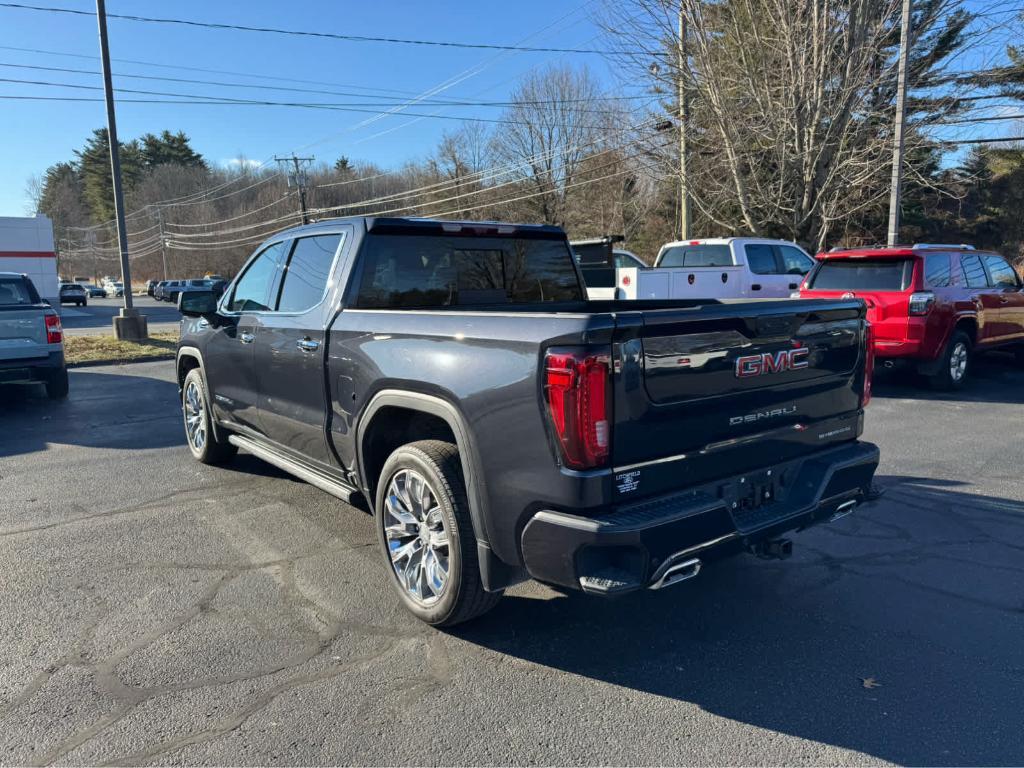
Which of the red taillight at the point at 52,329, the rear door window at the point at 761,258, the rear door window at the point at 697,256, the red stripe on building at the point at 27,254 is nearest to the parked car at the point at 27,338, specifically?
the red taillight at the point at 52,329

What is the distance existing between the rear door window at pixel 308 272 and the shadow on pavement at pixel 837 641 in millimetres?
2161

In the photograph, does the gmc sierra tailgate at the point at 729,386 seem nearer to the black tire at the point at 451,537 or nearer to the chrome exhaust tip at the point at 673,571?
the chrome exhaust tip at the point at 673,571

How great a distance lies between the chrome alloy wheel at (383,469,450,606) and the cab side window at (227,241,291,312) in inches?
79.0

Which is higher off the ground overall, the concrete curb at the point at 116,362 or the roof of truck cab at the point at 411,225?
the roof of truck cab at the point at 411,225

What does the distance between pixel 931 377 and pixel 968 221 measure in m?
26.9

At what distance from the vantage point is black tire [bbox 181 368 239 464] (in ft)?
19.8

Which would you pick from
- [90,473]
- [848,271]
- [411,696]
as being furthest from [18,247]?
[411,696]

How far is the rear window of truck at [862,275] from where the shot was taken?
898 cm

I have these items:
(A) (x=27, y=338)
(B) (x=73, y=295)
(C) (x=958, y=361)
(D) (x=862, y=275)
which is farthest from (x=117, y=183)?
(B) (x=73, y=295)

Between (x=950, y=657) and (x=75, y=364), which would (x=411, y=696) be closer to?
(x=950, y=657)

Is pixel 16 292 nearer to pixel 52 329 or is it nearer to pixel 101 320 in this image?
pixel 52 329

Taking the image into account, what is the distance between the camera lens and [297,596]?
12.5ft

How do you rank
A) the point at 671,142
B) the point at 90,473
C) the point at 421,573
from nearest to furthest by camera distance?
the point at 421,573
the point at 90,473
the point at 671,142

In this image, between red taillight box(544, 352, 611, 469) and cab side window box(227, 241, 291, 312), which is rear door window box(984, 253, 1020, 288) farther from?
red taillight box(544, 352, 611, 469)
